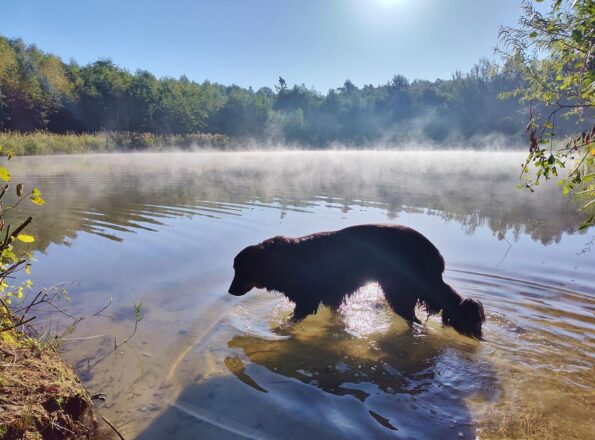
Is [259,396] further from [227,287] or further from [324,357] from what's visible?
[227,287]

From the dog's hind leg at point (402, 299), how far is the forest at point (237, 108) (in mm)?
58377

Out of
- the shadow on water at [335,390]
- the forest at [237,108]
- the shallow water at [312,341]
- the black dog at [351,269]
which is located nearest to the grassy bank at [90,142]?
the forest at [237,108]

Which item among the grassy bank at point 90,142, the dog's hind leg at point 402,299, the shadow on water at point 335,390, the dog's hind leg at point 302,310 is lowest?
the shadow on water at point 335,390

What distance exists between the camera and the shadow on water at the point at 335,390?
11.2 ft

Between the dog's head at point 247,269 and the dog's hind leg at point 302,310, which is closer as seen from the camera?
the dog's hind leg at point 302,310

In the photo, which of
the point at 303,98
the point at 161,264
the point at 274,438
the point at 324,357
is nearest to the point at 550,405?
the point at 324,357

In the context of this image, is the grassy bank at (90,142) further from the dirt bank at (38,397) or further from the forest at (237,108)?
the dirt bank at (38,397)

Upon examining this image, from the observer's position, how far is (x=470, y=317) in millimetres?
5012

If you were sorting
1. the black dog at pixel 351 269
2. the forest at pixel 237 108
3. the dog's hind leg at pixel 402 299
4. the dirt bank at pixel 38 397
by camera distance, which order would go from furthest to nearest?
the forest at pixel 237 108
the dog's hind leg at pixel 402 299
the black dog at pixel 351 269
the dirt bank at pixel 38 397

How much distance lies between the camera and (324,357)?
4.70 meters

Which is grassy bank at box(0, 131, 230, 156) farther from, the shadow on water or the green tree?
the green tree

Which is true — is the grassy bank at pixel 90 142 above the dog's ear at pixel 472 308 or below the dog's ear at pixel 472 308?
above

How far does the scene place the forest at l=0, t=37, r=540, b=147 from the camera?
190 feet

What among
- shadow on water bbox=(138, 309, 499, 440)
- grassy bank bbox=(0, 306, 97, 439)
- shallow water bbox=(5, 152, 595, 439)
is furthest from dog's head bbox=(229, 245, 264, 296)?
grassy bank bbox=(0, 306, 97, 439)
